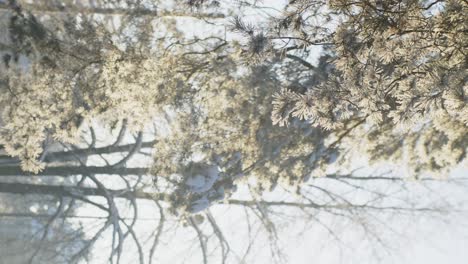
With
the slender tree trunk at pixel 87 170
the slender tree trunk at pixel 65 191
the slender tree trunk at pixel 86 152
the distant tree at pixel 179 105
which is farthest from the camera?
the slender tree trunk at pixel 65 191

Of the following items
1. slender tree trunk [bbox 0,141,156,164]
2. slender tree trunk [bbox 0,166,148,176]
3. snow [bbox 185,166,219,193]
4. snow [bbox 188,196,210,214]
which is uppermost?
slender tree trunk [bbox 0,141,156,164]

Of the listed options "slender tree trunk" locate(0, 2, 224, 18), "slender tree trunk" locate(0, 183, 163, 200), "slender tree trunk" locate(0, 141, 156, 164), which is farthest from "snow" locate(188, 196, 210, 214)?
"slender tree trunk" locate(0, 2, 224, 18)

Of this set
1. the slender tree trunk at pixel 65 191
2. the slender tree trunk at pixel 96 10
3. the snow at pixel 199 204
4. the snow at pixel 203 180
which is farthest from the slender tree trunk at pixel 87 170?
the slender tree trunk at pixel 96 10

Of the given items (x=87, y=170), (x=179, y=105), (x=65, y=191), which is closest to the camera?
(x=179, y=105)

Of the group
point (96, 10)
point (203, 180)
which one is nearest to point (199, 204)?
point (203, 180)

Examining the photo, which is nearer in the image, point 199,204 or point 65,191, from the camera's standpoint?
point 199,204

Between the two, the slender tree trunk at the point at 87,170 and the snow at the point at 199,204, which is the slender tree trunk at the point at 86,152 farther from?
the snow at the point at 199,204

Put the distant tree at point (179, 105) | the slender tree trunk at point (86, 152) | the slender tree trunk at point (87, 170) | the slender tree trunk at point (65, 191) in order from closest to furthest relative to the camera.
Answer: the distant tree at point (179, 105), the slender tree trunk at point (86, 152), the slender tree trunk at point (87, 170), the slender tree trunk at point (65, 191)

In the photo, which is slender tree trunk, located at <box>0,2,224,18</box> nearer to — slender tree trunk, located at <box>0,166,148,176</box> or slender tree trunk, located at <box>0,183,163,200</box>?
slender tree trunk, located at <box>0,166,148,176</box>

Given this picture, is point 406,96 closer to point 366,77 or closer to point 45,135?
point 366,77

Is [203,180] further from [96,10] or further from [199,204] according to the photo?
[96,10]

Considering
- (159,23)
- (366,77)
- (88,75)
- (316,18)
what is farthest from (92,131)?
(366,77)

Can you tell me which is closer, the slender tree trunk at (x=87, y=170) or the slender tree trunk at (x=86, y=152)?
the slender tree trunk at (x=86, y=152)

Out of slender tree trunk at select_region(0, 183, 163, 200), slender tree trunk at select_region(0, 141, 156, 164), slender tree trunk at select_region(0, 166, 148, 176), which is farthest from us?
slender tree trunk at select_region(0, 183, 163, 200)
